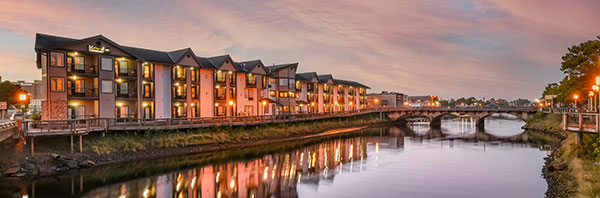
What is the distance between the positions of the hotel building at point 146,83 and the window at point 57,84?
0.26 ft

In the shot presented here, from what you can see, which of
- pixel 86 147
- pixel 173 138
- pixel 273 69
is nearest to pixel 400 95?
pixel 273 69

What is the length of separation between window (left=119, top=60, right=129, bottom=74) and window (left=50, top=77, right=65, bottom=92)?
577 centimetres

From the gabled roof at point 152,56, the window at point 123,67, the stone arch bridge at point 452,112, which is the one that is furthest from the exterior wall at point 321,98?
the window at point 123,67

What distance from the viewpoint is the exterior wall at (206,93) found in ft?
160

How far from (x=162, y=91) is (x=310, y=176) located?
22663 millimetres

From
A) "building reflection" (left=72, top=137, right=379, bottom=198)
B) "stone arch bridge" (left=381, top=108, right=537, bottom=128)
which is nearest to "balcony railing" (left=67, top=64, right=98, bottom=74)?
"building reflection" (left=72, top=137, right=379, bottom=198)

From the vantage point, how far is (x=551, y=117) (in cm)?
6806

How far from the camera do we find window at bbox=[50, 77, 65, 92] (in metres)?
34.6

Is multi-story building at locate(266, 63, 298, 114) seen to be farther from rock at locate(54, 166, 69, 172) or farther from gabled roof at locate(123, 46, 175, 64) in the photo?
rock at locate(54, 166, 69, 172)

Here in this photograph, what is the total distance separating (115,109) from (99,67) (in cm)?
451

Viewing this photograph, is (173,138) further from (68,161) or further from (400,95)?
(400,95)

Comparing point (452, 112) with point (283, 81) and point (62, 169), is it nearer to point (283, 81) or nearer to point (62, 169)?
point (283, 81)

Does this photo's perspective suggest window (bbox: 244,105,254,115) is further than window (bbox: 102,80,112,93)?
Yes

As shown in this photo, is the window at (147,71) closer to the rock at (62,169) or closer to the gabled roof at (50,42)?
the gabled roof at (50,42)
